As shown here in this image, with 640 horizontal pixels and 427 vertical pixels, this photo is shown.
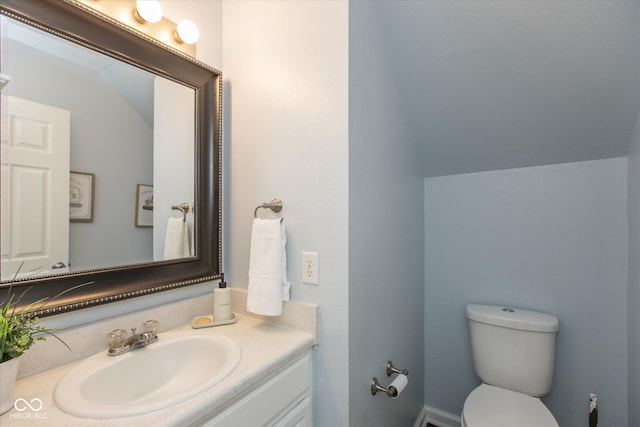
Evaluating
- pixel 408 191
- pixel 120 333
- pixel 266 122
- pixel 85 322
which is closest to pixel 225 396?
pixel 120 333

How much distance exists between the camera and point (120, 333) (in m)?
0.94

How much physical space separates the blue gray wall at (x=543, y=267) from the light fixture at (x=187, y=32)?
1.55 metres

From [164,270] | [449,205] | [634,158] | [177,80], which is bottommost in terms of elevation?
[164,270]

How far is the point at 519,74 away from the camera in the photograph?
1.24 m

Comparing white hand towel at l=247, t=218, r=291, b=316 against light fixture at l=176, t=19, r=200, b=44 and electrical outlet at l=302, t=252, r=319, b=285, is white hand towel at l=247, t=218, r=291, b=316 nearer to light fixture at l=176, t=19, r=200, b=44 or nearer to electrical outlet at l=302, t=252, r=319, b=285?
electrical outlet at l=302, t=252, r=319, b=285

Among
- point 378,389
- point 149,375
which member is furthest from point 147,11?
point 378,389

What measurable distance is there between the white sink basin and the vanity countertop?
16mm

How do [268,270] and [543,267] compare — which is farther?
[543,267]

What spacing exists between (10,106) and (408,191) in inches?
63.7

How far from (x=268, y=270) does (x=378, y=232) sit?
0.50 meters

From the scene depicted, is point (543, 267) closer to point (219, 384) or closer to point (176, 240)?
point (219, 384)

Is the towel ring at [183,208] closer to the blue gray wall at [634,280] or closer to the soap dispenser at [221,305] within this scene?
the soap dispenser at [221,305]

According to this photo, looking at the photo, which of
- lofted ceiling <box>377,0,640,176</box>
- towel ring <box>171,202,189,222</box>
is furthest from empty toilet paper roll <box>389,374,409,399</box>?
lofted ceiling <box>377,0,640,176</box>

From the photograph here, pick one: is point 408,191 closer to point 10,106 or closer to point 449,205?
point 449,205
